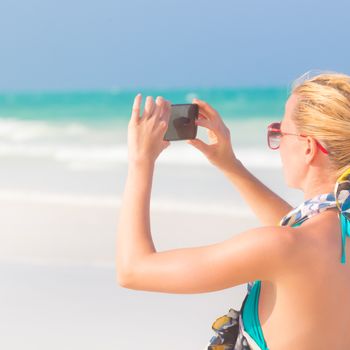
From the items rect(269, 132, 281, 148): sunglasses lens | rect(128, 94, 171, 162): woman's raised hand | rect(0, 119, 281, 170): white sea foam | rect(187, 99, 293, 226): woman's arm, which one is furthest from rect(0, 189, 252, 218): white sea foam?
rect(128, 94, 171, 162): woman's raised hand

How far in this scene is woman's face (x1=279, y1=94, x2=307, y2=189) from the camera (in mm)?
1995

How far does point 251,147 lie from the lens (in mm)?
10344

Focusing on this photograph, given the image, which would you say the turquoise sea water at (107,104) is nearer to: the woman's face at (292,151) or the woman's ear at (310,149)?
the woman's face at (292,151)

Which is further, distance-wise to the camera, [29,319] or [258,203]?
[29,319]

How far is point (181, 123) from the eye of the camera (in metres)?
2.20

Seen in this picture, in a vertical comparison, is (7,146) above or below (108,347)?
above

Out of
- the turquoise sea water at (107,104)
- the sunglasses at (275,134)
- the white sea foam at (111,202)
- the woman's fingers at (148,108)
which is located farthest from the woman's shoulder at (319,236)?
the turquoise sea water at (107,104)

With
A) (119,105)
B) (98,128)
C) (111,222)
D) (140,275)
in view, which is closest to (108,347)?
(140,275)

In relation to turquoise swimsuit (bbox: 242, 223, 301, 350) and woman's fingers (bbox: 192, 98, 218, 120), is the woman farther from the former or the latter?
woman's fingers (bbox: 192, 98, 218, 120)

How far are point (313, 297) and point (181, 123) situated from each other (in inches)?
26.0

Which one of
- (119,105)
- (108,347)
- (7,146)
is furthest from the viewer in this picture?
(119,105)

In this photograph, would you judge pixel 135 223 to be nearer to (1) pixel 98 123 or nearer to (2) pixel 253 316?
(2) pixel 253 316

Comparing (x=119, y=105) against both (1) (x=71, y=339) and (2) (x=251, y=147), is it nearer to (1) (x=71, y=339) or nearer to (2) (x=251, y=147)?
(2) (x=251, y=147)

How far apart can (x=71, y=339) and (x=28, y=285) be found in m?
0.74
